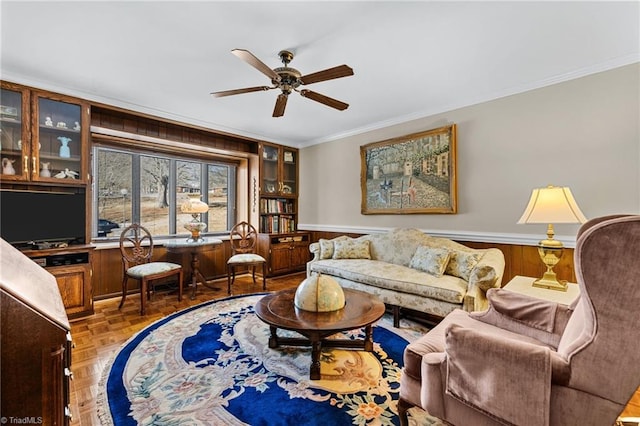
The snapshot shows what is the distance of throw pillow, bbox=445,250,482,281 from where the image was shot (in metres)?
2.90

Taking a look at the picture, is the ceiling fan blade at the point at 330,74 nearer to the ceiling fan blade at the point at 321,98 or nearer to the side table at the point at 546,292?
the ceiling fan blade at the point at 321,98

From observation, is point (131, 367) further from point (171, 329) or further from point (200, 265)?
point (200, 265)

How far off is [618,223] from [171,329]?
127 inches

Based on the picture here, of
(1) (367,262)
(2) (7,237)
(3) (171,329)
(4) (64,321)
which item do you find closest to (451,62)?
(1) (367,262)

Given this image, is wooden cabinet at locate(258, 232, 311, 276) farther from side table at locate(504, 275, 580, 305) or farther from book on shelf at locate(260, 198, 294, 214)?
side table at locate(504, 275, 580, 305)

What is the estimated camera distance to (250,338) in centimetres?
258

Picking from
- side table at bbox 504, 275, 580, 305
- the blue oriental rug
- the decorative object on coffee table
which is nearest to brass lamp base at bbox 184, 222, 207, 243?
the blue oriental rug

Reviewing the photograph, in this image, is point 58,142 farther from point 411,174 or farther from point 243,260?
point 411,174

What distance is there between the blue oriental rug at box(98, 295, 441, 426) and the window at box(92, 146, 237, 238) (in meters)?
2.07

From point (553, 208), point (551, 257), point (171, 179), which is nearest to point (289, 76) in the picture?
point (553, 208)

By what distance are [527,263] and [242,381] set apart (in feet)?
9.93

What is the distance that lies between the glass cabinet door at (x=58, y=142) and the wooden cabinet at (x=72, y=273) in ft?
2.56

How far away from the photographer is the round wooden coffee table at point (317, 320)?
75.3 inches

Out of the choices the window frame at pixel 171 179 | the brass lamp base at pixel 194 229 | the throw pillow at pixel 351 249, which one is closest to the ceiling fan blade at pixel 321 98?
the throw pillow at pixel 351 249
